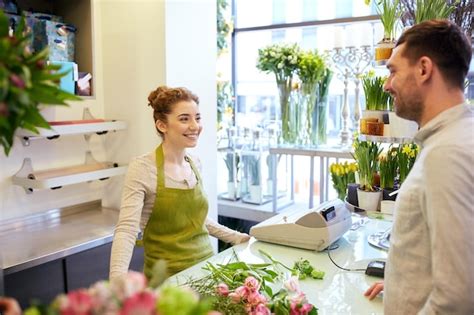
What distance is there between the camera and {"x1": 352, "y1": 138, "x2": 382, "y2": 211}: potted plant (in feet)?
6.39

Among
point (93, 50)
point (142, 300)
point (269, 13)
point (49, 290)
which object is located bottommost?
point (49, 290)

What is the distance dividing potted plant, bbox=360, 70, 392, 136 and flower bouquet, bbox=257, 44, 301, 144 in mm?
1459

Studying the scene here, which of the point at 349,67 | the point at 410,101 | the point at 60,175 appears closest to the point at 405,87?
the point at 410,101

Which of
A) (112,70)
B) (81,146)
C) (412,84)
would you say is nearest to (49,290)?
(81,146)

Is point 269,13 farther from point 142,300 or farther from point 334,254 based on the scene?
point 142,300

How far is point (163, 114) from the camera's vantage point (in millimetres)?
1941

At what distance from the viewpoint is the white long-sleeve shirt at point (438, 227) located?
966 mm

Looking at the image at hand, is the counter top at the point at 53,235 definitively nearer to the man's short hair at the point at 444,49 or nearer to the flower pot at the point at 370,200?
the flower pot at the point at 370,200

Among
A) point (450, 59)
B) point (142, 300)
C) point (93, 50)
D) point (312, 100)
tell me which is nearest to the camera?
point (142, 300)

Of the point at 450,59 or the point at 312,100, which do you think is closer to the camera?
the point at 450,59

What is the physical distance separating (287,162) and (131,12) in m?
1.83

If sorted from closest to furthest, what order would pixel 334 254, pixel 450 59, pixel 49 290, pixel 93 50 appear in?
pixel 450 59
pixel 334 254
pixel 49 290
pixel 93 50

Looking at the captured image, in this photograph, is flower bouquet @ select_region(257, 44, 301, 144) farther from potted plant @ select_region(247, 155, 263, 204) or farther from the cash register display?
the cash register display

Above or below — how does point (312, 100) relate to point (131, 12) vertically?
below
